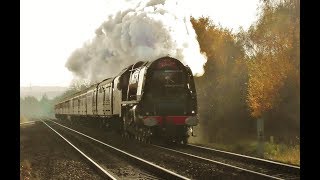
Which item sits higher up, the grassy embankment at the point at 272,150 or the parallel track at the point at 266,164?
the parallel track at the point at 266,164

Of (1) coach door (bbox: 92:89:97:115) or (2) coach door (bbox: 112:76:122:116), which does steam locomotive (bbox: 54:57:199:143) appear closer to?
(2) coach door (bbox: 112:76:122:116)

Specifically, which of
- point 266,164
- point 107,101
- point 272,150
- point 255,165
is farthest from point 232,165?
point 107,101

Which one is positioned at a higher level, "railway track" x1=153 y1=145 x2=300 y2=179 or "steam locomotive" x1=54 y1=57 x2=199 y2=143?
"steam locomotive" x1=54 y1=57 x2=199 y2=143

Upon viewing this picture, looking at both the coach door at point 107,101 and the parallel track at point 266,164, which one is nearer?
the parallel track at point 266,164

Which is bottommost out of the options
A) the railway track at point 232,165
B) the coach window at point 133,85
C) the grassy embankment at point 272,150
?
the grassy embankment at point 272,150

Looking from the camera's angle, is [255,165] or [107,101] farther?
[107,101]

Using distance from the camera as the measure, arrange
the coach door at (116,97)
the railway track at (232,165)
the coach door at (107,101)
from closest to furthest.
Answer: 1. the railway track at (232,165)
2. the coach door at (116,97)
3. the coach door at (107,101)

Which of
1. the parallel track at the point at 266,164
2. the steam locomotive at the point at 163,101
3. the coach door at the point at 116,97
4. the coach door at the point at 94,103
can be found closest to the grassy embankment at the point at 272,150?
the parallel track at the point at 266,164

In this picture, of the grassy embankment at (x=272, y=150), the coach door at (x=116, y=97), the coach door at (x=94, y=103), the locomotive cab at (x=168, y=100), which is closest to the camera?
the grassy embankment at (x=272, y=150)

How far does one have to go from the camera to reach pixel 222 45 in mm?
28672

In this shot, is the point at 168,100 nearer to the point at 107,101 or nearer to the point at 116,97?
the point at 116,97

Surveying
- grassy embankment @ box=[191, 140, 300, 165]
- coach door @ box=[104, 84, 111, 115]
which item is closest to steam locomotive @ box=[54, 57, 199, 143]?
grassy embankment @ box=[191, 140, 300, 165]

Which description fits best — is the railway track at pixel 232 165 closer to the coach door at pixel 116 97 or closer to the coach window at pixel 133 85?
the coach window at pixel 133 85
